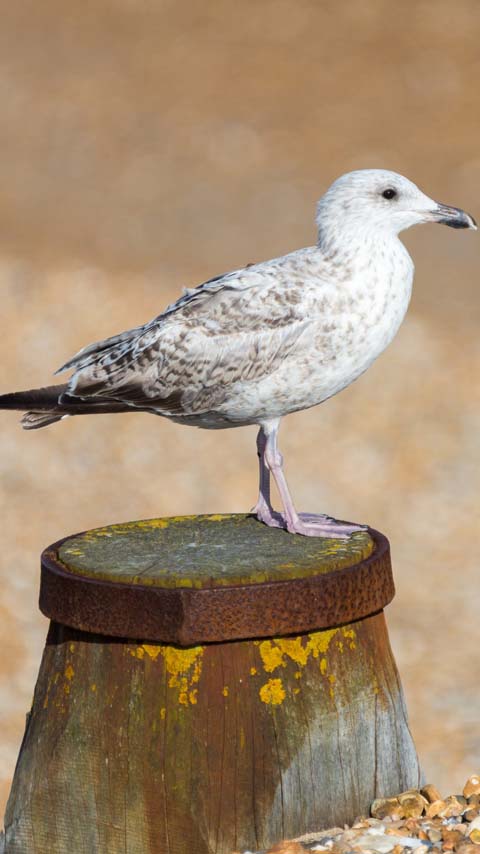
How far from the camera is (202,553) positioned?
4828mm

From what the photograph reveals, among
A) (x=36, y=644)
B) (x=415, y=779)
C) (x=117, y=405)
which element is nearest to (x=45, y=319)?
(x=36, y=644)

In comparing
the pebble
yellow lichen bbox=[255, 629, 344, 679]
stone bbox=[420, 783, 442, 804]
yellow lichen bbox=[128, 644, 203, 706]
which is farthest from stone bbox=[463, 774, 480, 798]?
yellow lichen bbox=[128, 644, 203, 706]

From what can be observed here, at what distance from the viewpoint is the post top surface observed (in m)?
4.48

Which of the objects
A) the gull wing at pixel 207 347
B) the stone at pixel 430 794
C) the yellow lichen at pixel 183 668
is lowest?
the stone at pixel 430 794

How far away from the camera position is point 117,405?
5598 millimetres

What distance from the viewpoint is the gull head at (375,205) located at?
5352 mm

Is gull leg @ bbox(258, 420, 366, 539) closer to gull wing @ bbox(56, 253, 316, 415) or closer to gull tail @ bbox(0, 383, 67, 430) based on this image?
gull wing @ bbox(56, 253, 316, 415)

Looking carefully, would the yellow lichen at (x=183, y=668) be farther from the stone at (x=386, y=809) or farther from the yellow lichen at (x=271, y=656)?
the stone at (x=386, y=809)

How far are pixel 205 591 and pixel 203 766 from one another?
0.57 m

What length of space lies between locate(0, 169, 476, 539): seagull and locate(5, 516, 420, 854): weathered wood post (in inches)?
25.7

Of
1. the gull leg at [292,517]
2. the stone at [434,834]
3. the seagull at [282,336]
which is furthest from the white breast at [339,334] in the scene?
the stone at [434,834]

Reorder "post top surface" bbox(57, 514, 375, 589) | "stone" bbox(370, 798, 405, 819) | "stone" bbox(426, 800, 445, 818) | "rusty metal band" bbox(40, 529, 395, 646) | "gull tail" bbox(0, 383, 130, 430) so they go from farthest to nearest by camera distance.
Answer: "gull tail" bbox(0, 383, 130, 430)
"stone" bbox(426, 800, 445, 818)
"stone" bbox(370, 798, 405, 819)
"post top surface" bbox(57, 514, 375, 589)
"rusty metal band" bbox(40, 529, 395, 646)

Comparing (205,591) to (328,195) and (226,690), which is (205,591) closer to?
(226,690)

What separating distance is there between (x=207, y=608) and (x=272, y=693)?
1.20 ft
